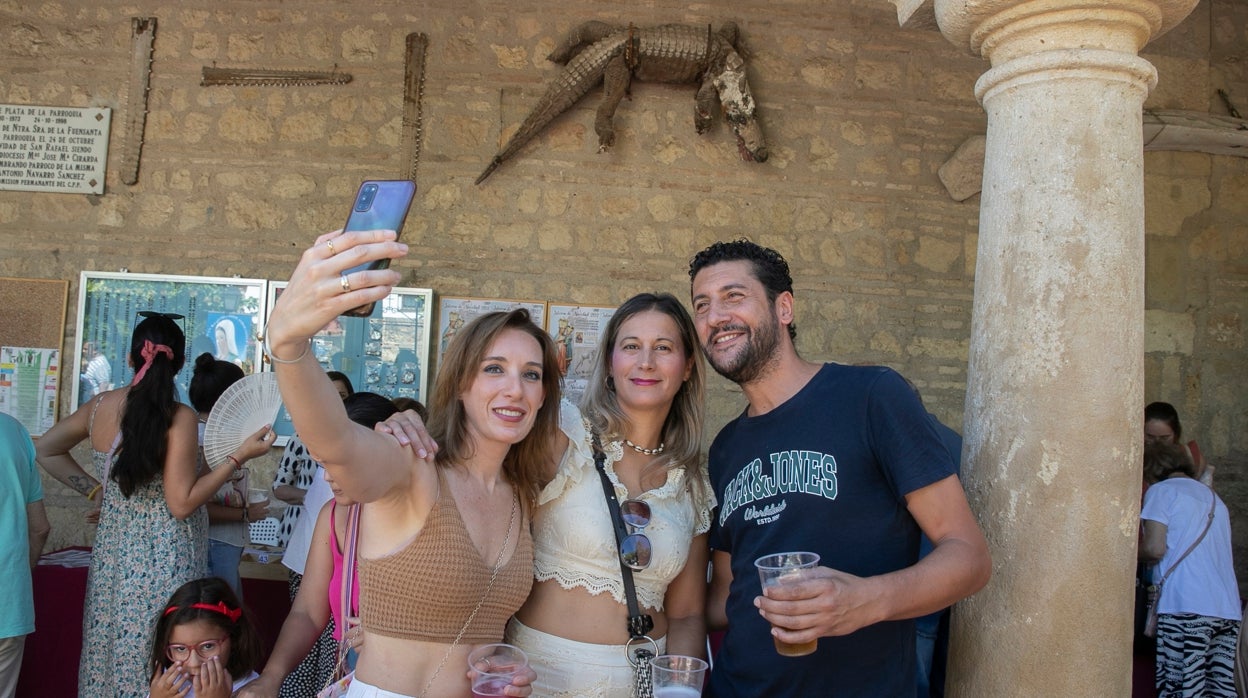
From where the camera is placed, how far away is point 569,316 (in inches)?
229

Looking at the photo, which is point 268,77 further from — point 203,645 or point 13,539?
point 203,645

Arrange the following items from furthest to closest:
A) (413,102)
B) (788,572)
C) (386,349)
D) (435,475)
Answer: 1. (413,102)
2. (386,349)
3. (435,475)
4. (788,572)

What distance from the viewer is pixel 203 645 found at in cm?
305

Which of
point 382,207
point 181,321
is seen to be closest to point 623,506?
point 382,207

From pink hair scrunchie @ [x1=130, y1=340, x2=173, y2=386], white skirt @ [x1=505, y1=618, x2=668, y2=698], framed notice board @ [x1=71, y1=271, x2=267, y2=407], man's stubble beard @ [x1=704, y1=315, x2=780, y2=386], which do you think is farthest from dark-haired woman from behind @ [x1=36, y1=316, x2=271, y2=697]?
man's stubble beard @ [x1=704, y1=315, x2=780, y2=386]

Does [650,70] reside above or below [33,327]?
above

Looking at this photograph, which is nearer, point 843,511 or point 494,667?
point 494,667

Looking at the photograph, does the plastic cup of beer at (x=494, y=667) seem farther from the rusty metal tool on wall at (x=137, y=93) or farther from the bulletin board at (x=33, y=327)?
the rusty metal tool on wall at (x=137, y=93)

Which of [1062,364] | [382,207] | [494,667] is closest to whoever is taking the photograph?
[382,207]

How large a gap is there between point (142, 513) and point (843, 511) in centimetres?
288

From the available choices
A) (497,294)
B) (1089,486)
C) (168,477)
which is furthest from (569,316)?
(1089,486)

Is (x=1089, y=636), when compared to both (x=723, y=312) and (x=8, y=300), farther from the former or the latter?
(x=8, y=300)

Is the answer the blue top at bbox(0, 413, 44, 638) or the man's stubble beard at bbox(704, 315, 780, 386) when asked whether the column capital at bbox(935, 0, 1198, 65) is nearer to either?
the man's stubble beard at bbox(704, 315, 780, 386)

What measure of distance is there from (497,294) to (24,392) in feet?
9.99
